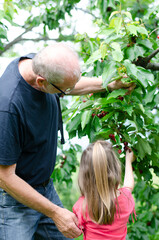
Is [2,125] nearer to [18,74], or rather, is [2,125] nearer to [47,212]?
[18,74]

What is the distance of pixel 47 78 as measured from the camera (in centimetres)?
187

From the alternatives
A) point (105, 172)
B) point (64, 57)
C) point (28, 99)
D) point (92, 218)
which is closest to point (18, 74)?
point (28, 99)

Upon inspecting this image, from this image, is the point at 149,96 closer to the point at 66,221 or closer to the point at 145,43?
the point at 145,43

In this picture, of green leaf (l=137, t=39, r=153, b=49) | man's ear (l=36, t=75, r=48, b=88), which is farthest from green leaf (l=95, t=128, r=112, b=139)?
green leaf (l=137, t=39, r=153, b=49)

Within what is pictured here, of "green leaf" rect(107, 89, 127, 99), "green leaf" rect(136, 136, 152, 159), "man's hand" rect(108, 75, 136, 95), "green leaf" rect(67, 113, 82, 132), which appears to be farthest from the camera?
"green leaf" rect(67, 113, 82, 132)

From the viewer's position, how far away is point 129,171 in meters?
2.23

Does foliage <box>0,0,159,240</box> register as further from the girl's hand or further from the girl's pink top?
the girl's pink top

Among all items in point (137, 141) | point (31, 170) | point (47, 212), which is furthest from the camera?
point (137, 141)

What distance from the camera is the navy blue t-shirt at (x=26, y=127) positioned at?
1.82m

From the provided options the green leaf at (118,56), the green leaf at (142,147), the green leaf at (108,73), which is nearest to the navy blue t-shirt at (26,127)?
the green leaf at (108,73)

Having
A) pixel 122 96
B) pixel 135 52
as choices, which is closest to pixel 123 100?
pixel 122 96

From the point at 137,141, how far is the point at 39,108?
33.7 inches

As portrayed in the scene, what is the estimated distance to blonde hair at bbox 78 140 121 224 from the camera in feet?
6.45

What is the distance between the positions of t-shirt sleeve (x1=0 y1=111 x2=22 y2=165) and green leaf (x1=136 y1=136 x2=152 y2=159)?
98 cm
